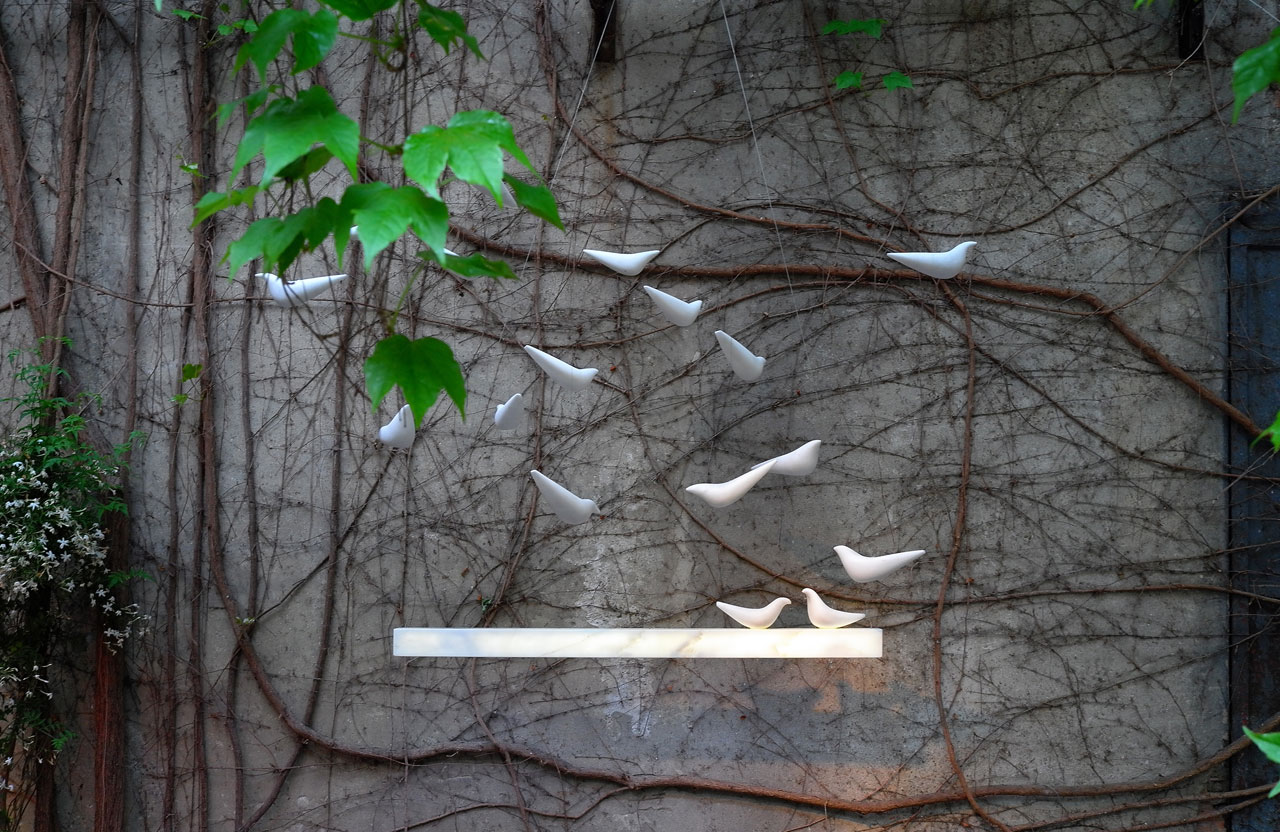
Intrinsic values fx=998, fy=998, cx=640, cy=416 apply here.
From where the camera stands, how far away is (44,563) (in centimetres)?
279

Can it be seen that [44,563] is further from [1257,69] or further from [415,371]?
[1257,69]

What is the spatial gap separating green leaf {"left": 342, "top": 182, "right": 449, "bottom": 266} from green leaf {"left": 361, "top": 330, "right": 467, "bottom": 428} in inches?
9.9

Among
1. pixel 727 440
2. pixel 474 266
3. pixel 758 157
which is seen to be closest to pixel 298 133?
pixel 474 266

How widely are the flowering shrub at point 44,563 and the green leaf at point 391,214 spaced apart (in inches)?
79.8

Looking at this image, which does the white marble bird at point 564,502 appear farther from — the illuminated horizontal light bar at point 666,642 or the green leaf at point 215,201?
the green leaf at point 215,201

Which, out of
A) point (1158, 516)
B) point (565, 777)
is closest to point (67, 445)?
point (565, 777)

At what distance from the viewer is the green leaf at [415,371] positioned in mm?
1503

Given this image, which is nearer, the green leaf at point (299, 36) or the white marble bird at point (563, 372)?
the green leaf at point (299, 36)

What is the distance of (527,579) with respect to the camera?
3.11m

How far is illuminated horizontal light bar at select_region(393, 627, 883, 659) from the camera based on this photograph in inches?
97.8

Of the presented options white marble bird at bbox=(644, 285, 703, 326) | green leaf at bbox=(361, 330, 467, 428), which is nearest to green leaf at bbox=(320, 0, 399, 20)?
green leaf at bbox=(361, 330, 467, 428)

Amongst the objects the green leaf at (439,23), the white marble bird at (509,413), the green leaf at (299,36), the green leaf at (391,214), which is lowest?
the green leaf at (391,214)

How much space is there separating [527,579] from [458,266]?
1.74 meters

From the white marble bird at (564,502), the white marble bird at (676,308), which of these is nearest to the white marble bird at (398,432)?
the white marble bird at (564,502)
